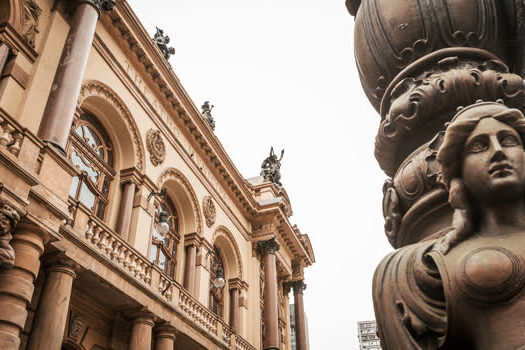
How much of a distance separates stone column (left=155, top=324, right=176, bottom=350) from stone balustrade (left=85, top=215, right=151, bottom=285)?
4.19ft

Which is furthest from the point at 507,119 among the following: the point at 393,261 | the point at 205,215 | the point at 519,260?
the point at 205,215

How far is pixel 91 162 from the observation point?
1295 centimetres

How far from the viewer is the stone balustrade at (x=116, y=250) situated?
1045 cm

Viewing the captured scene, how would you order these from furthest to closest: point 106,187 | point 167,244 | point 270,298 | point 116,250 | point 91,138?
point 270,298
point 167,244
point 106,187
point 91,138
point 116,250

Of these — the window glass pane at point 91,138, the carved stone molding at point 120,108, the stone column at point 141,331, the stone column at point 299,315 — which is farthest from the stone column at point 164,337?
the stone column at point 299,315

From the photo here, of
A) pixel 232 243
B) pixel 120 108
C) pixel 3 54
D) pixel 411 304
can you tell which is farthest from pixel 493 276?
pixel 232 243

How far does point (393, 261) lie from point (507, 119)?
0.71m

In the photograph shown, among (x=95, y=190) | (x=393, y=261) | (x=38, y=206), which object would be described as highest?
(x=95, y=190)

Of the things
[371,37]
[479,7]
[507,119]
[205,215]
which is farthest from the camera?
[205,215]

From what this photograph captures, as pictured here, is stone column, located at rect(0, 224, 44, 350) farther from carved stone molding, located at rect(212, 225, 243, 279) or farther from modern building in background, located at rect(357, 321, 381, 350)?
modern building in background, located at rect(357, 321, 381, 350)

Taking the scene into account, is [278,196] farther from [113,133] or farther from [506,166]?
[506,166]

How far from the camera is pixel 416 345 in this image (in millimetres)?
1737

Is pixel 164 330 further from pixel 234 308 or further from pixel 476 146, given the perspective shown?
pixel 476 146

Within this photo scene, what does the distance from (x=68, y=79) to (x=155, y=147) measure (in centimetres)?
530
